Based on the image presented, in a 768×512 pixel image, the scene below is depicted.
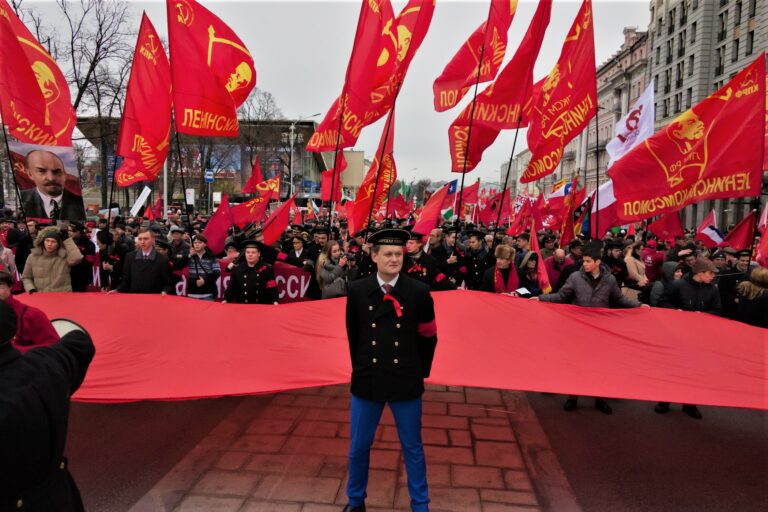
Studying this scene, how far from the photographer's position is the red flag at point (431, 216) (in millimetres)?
8508

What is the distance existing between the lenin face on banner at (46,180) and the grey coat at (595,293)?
620cm

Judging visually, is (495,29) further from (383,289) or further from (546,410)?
(383,289)

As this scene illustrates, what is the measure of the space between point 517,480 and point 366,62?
5710 millimetres

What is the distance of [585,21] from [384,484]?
262 inches

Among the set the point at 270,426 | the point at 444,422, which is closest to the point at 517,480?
the point at 444,422

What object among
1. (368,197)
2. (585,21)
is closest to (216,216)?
(368,197)

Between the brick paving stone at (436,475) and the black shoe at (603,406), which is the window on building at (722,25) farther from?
the brick paving stone at (436,475)

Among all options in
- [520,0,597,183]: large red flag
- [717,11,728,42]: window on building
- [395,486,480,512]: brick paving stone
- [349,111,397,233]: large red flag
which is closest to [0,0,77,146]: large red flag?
[349,111,397,233]: large red flag

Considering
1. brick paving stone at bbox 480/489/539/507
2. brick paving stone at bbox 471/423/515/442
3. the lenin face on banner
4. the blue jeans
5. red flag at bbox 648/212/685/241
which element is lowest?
brick paving stone at bbox 480/489/539/507

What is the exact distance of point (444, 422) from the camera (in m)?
5.41

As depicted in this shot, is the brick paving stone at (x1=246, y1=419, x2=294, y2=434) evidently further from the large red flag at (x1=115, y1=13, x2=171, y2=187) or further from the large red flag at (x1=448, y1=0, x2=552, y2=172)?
the large red flag at (x1=115, y1=13, x2=171, y2=187)

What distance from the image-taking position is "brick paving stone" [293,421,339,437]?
506cm

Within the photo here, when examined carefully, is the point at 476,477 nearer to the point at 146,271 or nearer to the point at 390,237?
the point at 390,237

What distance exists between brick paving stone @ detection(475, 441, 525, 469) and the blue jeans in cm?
119
